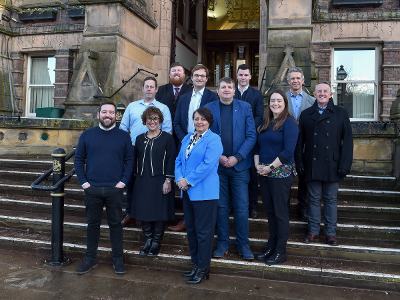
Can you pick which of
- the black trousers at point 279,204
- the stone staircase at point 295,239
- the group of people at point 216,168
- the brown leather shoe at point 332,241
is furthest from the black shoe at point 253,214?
the brown leather shoe at point 332,241

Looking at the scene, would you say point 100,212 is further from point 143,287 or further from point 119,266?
point 143,287

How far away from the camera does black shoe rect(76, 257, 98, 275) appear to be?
3.75 meters

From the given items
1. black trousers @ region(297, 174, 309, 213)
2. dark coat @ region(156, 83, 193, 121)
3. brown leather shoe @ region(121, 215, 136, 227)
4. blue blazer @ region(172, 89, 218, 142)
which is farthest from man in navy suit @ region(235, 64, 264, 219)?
brown leather shoe @ region(121, 215, 136, 227)

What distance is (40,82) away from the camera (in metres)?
12.3

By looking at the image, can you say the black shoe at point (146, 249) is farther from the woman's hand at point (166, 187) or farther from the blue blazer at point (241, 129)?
the blue blazer at point (241, 129)

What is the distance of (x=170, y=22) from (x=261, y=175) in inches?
329

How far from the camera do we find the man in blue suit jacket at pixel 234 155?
3832mm

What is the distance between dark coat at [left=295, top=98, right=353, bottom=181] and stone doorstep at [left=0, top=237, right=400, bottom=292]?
100cm

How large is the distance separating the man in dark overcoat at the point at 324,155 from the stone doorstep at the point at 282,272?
1.67ft

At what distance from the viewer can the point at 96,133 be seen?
12.5ft

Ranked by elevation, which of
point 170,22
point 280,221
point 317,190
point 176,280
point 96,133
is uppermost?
point 170,22

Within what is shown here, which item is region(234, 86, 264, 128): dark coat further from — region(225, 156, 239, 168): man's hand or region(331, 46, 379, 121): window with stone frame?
region(331, 46, 379, 121): window with stone frame

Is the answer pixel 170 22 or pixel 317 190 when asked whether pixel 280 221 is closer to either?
pixel 317 190

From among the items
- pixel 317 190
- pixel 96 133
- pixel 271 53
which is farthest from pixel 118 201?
pixel 271 53
